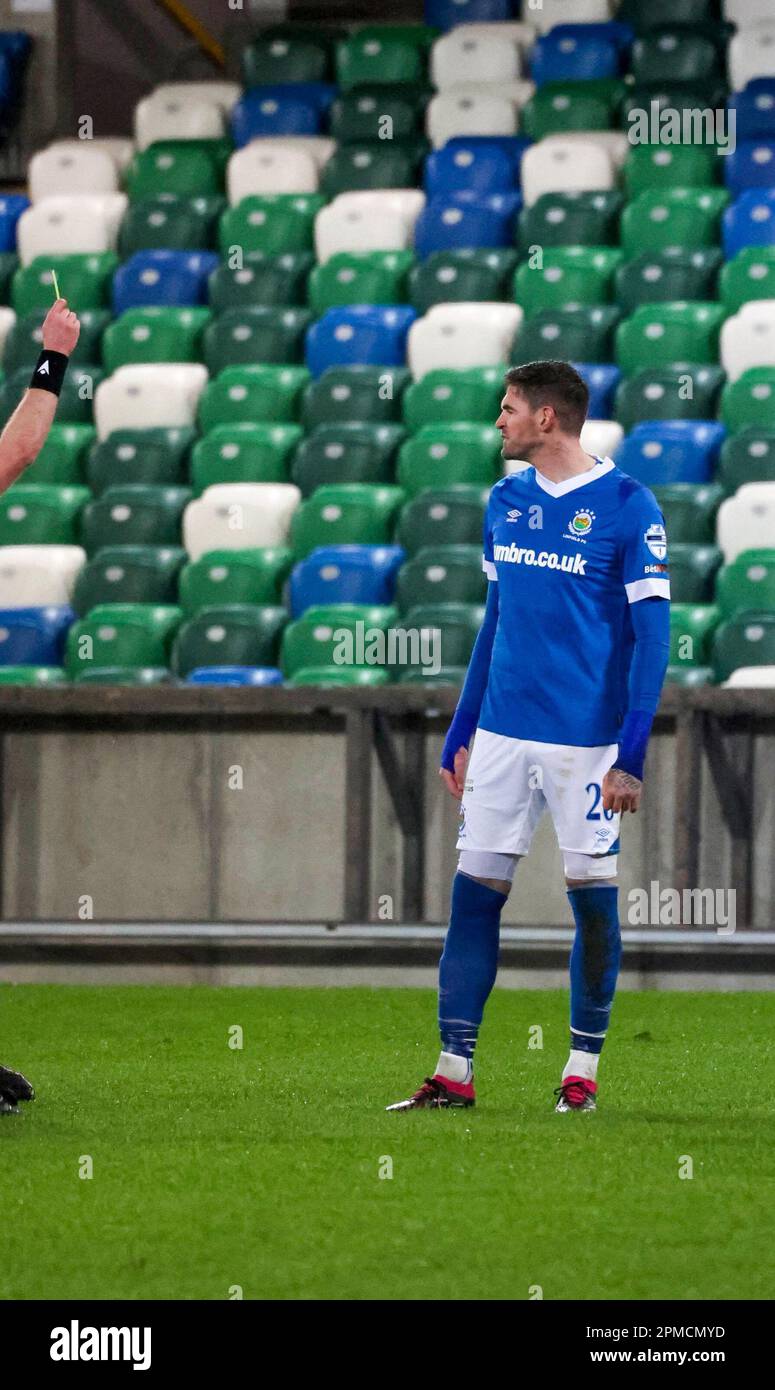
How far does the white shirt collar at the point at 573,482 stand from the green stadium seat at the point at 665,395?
5.78 meters

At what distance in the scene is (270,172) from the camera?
14391 millimetres

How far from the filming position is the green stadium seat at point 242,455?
1240 cm

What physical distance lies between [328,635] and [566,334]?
241 centimetres

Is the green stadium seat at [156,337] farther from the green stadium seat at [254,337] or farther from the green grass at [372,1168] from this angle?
the green grass at [372,1168]

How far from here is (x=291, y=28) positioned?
1595cm

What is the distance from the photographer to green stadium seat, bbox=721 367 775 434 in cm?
1162

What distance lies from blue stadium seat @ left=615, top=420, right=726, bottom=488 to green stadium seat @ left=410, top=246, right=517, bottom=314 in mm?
1889

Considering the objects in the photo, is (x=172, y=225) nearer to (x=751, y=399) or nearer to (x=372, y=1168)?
(x=751, y=399)

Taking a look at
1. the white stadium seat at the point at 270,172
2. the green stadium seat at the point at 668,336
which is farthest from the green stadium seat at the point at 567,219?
the white stadium seat at the point at 270,172

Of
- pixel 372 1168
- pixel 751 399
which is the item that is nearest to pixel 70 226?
pixel 751 399

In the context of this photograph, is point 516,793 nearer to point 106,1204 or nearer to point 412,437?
point 106,1204

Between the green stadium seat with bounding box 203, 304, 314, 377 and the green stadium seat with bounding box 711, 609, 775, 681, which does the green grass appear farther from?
the green stadium seat with bounding box 203, 304, 314, 377
